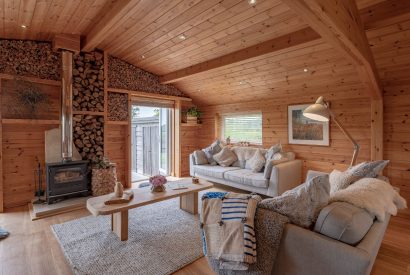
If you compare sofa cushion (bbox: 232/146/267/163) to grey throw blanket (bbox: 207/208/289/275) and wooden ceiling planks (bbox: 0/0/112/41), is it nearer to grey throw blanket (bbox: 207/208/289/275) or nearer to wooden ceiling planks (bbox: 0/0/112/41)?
grey throw blanket (bbox: 207/208/289/275)

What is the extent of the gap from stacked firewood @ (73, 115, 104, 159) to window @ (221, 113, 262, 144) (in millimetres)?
3092

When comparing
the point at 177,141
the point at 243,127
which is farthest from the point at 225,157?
the point at 177,141

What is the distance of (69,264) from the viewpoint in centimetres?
217

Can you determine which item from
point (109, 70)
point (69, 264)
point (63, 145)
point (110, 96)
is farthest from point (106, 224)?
point (109, 70)

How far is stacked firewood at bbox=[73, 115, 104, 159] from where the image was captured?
4.14 metres

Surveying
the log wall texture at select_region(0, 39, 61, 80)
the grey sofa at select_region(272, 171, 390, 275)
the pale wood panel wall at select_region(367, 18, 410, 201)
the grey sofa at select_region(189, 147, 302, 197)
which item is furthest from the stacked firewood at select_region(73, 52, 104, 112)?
the pale wood panel wall at select_region(367, 18, 410, 201)

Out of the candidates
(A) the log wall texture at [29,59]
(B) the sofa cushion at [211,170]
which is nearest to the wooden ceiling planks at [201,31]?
(A) the log wall texture at [29,59]

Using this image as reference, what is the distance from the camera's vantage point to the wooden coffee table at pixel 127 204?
241 centimetres

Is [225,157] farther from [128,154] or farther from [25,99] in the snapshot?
[25,99]

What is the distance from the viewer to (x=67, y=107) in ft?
12.4

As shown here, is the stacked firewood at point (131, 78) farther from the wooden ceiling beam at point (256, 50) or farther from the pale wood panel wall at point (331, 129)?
the pale wood panel wall at point (331, 129)

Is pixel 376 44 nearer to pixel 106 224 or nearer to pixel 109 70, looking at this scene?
pixel 106 224

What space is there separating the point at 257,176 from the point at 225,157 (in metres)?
1.15

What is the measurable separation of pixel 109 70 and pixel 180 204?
315cm
